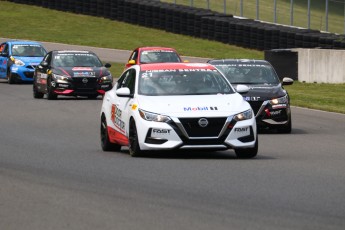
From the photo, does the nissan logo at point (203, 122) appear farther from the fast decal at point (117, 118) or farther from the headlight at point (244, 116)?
the fast decal at point (117, 118)

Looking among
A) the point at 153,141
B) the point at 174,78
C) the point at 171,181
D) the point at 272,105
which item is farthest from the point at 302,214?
the point at 272,105

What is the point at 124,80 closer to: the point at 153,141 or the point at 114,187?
the point at 153,141

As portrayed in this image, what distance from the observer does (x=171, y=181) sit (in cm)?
1258

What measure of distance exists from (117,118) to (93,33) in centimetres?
4095

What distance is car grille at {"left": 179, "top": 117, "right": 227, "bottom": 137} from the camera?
591 inches

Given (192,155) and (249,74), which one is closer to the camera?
(192,155)

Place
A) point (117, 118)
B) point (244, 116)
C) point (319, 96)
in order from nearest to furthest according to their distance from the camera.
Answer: point (244, 116)
point (117, 118)
point (319, 96)

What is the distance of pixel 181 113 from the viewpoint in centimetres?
1504

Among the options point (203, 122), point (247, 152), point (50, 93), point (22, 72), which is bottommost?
point (22, 72)

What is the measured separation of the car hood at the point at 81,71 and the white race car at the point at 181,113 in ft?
46.2

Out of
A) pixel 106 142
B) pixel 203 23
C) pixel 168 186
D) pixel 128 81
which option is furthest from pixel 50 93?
pixel 203 23

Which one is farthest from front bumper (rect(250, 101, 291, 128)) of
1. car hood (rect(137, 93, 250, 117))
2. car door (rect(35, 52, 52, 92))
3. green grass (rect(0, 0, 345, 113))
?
green grass (rect(0, 0, 345, 113))

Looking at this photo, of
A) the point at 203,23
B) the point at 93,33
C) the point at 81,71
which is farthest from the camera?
the point at 93,33

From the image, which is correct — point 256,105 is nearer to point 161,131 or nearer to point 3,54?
point 161,131
